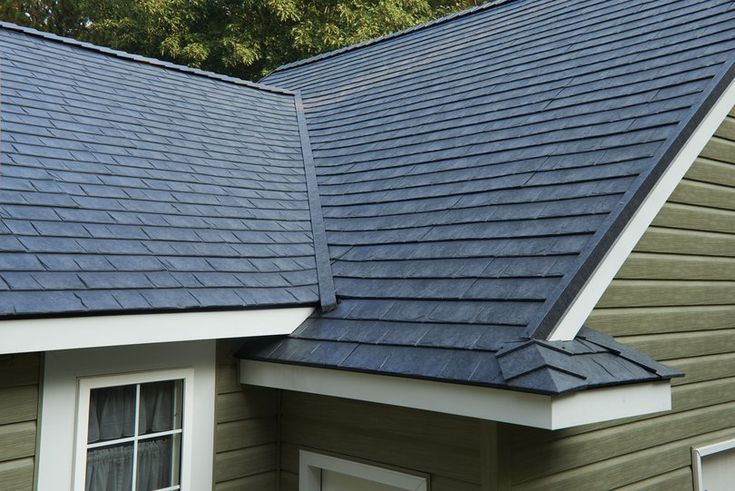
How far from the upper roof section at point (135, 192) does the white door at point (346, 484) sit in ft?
3.80

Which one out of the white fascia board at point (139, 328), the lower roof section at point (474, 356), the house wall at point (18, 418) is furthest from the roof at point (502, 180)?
the house wall at point (18, 418)

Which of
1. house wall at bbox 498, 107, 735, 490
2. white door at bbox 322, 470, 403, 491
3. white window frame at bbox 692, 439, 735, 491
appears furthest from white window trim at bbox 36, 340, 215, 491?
white window frame at bbox 692, 439, 735, 491

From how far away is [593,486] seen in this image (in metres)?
3.65

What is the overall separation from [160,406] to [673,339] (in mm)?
3317

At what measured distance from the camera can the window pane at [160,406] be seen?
393 centimetres

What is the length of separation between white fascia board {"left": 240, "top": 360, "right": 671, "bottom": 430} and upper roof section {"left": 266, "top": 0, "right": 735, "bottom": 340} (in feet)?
1.28

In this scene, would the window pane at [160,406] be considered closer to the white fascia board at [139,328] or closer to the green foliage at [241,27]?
the white fascia board at [139,328]

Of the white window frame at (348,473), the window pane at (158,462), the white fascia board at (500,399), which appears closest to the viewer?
the white fascia board at (500,399)

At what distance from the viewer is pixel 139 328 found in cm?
348

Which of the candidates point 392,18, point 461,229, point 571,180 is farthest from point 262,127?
point 392,18

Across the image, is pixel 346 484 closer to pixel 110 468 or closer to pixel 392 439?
pixel 392 439

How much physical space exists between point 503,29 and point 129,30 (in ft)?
40.8

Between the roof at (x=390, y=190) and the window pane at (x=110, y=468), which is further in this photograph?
the window pane at (x=110, y=468)

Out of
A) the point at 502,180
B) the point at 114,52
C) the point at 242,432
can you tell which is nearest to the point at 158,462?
the point at 242,432
